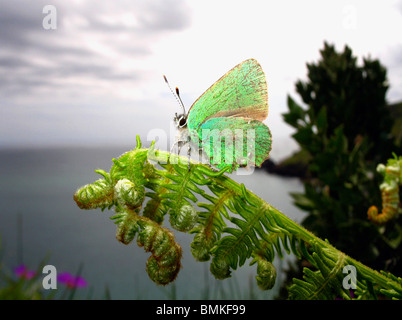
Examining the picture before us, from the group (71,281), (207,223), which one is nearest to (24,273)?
(71,281)

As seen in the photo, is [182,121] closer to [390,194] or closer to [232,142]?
[232,142]

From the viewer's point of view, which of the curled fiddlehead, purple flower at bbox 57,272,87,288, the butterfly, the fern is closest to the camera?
the fern

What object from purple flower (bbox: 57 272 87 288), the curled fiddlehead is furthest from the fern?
purple flower (bbox: 57 272 87 288)

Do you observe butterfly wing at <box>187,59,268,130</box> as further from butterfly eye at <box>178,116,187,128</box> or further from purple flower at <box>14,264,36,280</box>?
purple flower at <box>14,264,36,280</box>
